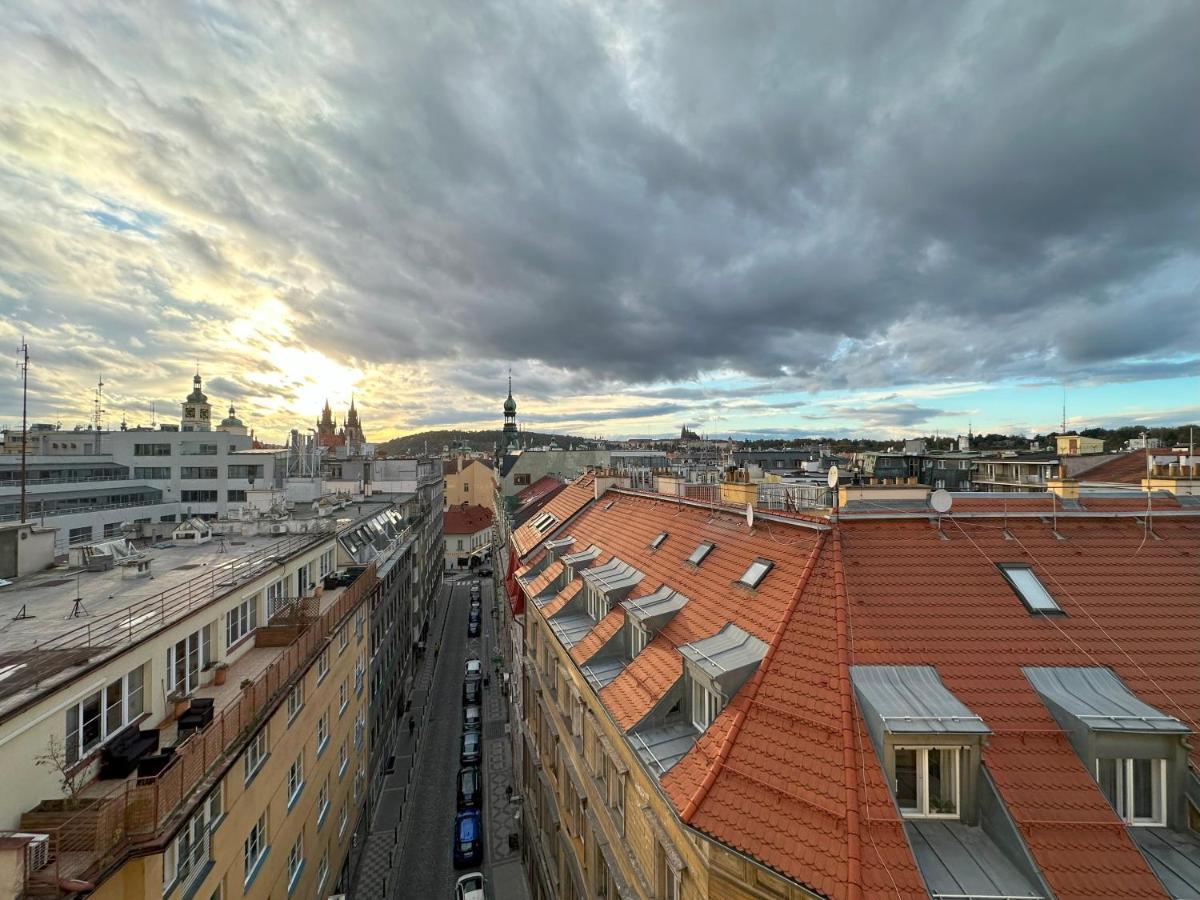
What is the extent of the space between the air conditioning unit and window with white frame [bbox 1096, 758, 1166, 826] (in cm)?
1767

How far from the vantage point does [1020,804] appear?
8961 millimetres

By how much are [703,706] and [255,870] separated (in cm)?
1404

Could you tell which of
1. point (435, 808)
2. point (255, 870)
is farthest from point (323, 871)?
point (435, 808)

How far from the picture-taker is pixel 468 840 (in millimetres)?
27234

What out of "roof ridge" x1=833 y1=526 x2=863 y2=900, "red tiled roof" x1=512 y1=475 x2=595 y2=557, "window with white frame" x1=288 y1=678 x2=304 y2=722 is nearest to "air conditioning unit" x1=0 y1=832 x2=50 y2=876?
"window with white frame" x1=288 y1=678 x2=304 y2=722

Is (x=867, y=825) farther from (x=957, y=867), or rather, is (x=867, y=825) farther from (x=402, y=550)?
(x=402, y=550)

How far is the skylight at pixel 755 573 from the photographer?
1456 centimetres

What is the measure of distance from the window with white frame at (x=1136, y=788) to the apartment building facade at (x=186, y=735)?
17.5m

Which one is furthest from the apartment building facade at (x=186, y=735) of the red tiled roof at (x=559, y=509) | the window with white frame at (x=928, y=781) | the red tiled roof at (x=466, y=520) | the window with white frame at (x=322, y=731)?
the red tiled roof at (x=466, y=520)

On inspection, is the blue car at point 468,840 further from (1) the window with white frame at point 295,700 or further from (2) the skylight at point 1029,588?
(2) the skylight at point 1029,588

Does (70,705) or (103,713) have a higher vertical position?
(70,705)

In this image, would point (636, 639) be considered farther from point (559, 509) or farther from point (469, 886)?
point (559, 509)

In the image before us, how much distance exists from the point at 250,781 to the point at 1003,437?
548ft

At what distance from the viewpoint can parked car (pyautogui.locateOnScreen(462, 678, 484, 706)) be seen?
4372 cm
